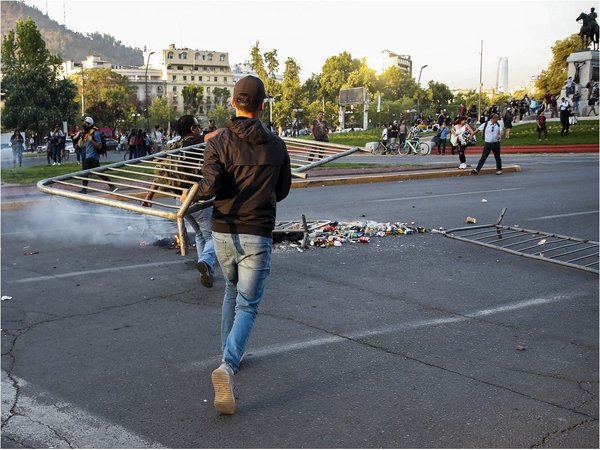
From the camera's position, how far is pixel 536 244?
900 centimetres

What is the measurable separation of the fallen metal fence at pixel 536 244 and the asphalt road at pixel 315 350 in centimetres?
25

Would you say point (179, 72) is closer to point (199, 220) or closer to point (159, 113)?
point (159, 113)

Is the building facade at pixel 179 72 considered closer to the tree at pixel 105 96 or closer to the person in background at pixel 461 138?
the tree at pixel 105 96

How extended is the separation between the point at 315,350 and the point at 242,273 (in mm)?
1119

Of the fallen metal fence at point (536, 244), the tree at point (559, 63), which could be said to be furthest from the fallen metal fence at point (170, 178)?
the tree at point (559, 63)

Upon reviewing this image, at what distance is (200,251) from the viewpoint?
23.1 ft

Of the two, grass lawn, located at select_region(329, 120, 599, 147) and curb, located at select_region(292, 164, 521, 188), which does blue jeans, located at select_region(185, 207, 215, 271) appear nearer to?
curb, located at select_region(292, 164, 521, 188)

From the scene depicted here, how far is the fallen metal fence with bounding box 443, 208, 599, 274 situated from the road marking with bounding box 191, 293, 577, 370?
158 cm

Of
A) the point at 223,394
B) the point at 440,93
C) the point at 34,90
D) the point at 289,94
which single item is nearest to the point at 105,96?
the point at 289,94

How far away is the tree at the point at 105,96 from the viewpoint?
303 ft

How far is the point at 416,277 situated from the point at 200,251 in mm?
2439

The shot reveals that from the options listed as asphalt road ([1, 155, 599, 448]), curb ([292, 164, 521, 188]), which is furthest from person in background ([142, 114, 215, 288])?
curb ([292, 164, 521, 188])

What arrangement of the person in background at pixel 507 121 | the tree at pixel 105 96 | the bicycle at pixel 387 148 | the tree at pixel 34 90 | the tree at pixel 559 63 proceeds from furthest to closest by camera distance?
1. the tree at pixel 105 96
2. the tree at pixel 559 63
3. the tree at pixel 34 90
4. the person in background at pixel 507 121
5. the bicycle at pixel 387 148

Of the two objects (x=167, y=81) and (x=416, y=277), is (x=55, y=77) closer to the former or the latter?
(x=416, y=277)
